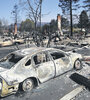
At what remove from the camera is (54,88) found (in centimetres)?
489

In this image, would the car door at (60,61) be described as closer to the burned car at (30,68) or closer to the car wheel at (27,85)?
the burned car at (30,68)

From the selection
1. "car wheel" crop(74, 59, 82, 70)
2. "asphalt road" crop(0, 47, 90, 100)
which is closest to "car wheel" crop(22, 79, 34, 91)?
"asphalt road" crop(0, 47, 90, 100)

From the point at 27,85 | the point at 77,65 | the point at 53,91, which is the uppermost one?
the point at 77,65

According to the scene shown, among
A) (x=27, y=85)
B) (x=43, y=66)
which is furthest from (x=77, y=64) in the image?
(x=27, y=85)

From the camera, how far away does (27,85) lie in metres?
4.63

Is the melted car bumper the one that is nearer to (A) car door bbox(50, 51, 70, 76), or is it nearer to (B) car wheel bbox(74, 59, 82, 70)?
(A) car door bbox(50, 51, 70, 76)

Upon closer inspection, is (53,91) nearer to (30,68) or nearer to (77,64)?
(30,68)

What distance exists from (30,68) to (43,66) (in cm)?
58

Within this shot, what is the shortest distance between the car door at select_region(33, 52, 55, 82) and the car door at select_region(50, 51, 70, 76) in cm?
29

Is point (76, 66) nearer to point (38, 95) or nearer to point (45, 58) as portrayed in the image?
point (45, 58)

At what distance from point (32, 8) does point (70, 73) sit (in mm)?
7622

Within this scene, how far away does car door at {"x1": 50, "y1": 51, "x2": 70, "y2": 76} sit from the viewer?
5.55 meters

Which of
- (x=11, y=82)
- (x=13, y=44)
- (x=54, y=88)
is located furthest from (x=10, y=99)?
(x=13, y=44)

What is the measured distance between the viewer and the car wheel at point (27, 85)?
4534mm
